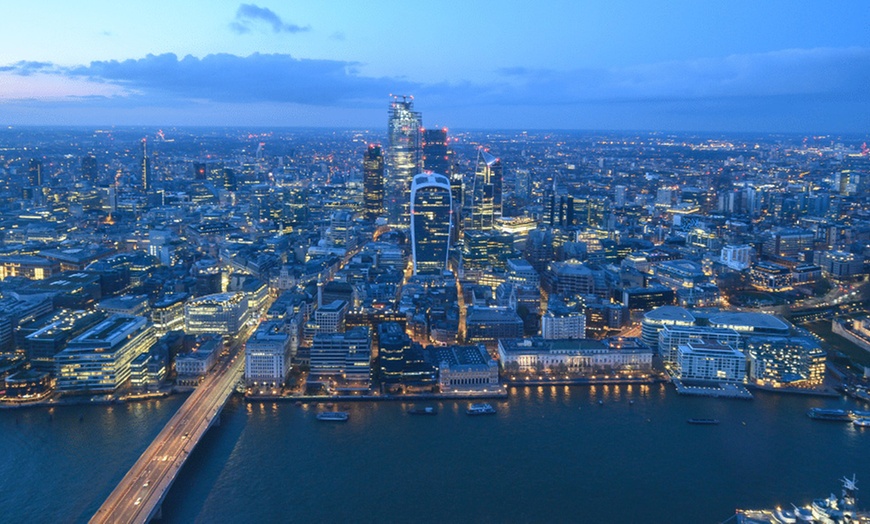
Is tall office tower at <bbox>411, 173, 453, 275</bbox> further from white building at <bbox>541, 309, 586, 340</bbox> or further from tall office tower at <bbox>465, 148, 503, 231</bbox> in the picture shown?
white building at <bbox>541, 309, 586, 340</bbox>

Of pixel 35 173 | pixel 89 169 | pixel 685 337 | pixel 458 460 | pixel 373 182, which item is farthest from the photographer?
pixel 89 169

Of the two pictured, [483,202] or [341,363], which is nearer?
[341,363]

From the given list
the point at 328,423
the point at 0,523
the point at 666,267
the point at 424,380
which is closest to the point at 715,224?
the point at 666,267

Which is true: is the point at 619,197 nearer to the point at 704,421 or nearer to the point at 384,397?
the point at 704,421

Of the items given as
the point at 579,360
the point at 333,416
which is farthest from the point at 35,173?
the point at 579,360

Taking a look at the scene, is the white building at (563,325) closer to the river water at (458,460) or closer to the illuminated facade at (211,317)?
the river water at (458,460)
